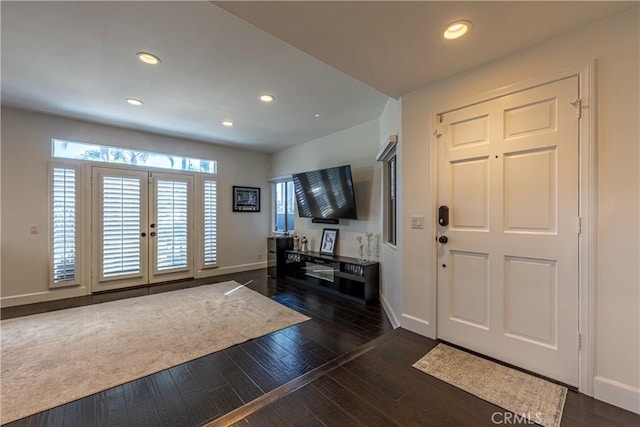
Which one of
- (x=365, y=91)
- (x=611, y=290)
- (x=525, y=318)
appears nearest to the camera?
(x=611, y=290)

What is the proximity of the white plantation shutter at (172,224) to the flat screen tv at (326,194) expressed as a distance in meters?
2.28

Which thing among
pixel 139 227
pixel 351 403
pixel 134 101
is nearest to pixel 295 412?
pixel 351 403

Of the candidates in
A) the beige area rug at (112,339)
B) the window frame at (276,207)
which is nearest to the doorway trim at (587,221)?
the beige area rug at (112,339)

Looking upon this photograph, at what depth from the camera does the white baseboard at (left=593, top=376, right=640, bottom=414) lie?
5.20 feet

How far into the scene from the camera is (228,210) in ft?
19.4

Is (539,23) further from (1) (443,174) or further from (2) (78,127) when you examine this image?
(2) (78,127)

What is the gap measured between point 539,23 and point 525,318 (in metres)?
2.04

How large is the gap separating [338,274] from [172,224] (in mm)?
3354

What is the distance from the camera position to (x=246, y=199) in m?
6.18

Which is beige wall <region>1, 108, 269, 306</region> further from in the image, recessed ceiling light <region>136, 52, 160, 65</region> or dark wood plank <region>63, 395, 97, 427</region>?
dark wood plank <region>63, 395, 97, 427</region>

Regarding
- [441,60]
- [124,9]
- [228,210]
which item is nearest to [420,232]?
[441,60]

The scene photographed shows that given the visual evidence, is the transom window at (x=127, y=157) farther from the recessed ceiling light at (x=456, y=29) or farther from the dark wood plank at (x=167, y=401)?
the recessed ceiling light at (x=456, y=29)

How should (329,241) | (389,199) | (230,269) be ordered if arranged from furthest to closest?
(230,269)
(329,241)
(389,199)

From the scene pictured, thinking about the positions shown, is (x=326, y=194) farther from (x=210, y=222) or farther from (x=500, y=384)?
(x=500, y=384)
